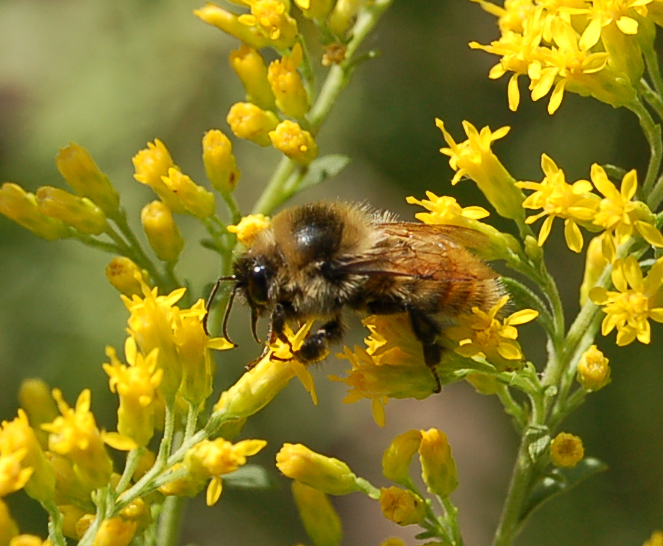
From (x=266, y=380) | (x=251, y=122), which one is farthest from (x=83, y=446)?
(x=251, y=122)

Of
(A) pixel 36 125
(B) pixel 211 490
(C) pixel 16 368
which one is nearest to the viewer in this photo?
(B) pixel 211 490

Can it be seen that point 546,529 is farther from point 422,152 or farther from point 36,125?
point 36,125

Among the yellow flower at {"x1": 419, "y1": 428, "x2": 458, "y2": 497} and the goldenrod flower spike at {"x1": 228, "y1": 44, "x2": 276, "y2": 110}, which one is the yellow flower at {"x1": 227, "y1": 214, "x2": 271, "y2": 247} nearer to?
the goldenrod flower spike at {"x1": 228, "y1": 44, "x2": 276, "y2": 110}

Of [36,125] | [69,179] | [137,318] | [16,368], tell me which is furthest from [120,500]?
[36,125]

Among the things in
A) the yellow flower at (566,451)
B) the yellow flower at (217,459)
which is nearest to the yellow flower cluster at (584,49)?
the yellow flower at (566,451)

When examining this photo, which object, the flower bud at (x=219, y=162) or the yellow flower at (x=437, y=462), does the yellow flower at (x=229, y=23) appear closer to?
the flower bud at (x=219, y=162)

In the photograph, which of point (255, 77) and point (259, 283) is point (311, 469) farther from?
point (255, 77)
